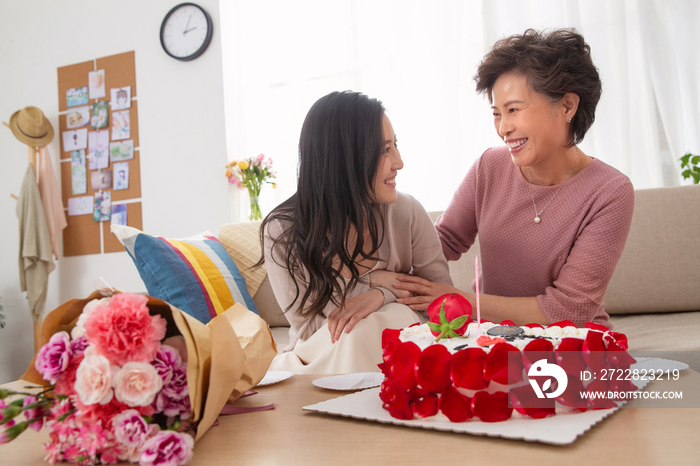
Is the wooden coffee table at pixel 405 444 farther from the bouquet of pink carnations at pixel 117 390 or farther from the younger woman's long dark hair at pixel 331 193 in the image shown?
the younger woman's long dark hair at pixel 331 193

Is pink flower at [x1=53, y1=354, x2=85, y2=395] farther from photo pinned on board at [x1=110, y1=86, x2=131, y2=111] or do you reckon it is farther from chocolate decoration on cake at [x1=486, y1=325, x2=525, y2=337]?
photo pinned on board at [x1=110, y1=86, x2=131, y2=111]

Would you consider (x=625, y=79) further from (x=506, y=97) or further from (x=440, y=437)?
(x=440, y=437)

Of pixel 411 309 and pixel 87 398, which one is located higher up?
pixel 87 398

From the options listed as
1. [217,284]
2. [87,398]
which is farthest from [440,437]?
[217,284]

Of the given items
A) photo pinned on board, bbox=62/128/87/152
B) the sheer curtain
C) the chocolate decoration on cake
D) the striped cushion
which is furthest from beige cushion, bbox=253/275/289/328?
photo pinned on board, bbox=62/128/87/152

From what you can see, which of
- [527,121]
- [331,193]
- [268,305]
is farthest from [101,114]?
[527,121]

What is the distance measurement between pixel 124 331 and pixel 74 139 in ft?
13.3

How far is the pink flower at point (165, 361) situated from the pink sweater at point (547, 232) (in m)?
1.19

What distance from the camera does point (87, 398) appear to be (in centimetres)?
51

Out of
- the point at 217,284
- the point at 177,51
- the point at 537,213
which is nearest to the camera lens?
the point at 537,213

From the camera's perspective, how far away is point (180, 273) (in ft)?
6.22

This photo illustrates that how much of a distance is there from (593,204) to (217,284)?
141 cm

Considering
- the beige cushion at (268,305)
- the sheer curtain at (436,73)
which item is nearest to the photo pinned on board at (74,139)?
the sheer curtain at (436,73)

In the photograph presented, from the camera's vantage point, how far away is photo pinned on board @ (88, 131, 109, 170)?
3908 millimetres
